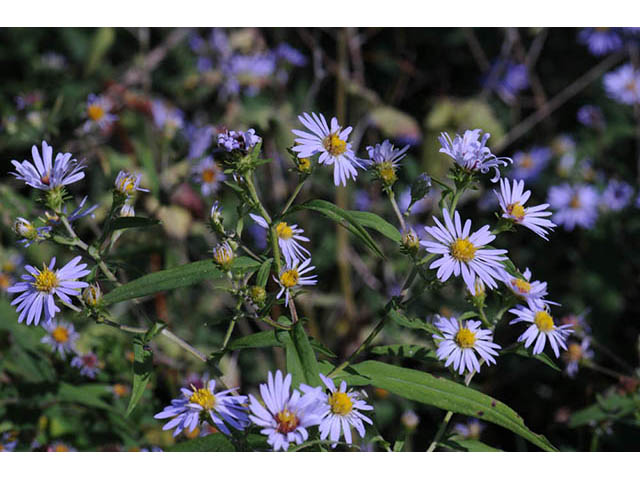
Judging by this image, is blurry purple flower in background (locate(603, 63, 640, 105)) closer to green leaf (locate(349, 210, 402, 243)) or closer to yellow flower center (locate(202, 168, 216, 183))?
yellow flower center (locate(202, 168, 216, 183))

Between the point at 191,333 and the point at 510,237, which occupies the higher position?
the point at 510,237

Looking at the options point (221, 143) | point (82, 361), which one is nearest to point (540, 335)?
point (221, 143)

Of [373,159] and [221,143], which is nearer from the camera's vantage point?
[221,143]

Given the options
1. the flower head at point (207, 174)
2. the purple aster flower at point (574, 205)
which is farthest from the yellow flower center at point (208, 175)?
the purple aster flower at point (574, 205)

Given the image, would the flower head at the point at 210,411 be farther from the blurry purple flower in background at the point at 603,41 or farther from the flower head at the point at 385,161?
the blurry purple flower in background at the point at 603,41

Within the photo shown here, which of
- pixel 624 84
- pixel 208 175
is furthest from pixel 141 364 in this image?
pixel 624 84

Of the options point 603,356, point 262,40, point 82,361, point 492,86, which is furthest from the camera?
point 492,86

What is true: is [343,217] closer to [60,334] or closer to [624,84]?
[60,334]

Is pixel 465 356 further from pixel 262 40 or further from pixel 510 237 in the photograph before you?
pixel 262 40
